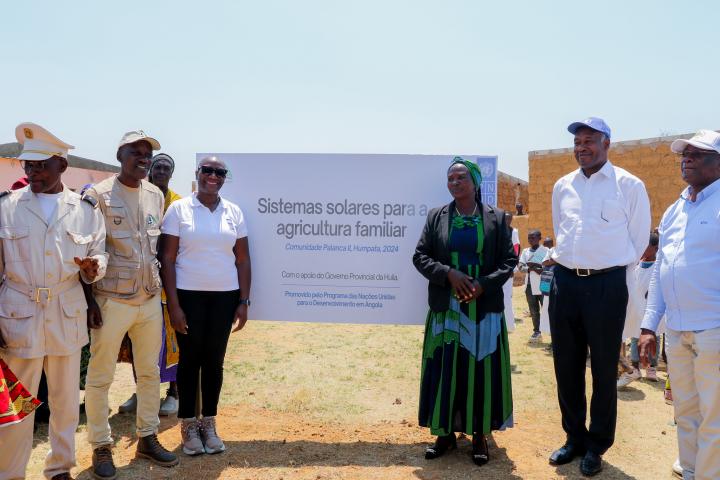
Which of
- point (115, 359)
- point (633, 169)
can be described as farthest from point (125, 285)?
point (633, 169)

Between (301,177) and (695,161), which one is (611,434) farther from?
(301,177)

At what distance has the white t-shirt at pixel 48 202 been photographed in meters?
3.38

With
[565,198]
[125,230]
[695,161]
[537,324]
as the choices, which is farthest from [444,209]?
[537,324]

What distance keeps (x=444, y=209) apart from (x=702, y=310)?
1711 millimetres

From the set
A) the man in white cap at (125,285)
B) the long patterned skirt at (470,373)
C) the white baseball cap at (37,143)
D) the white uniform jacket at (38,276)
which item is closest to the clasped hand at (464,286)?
the long patterned skirt at (470,373)

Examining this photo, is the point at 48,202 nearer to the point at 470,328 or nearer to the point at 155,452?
the point at 155,452

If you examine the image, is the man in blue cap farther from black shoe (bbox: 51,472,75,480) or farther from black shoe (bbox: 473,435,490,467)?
black shoe (bbox: 51,472,75,480)

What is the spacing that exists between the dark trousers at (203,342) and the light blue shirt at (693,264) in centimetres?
283

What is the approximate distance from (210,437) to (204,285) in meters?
1.16

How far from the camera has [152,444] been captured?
405 centimetres

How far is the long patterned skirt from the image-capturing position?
400 centimetres

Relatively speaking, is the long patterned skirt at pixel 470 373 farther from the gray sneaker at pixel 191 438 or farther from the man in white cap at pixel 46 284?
the man in white cap at pixel 46 284

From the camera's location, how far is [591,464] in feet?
12.9

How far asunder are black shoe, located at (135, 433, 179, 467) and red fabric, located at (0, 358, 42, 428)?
1031mm
